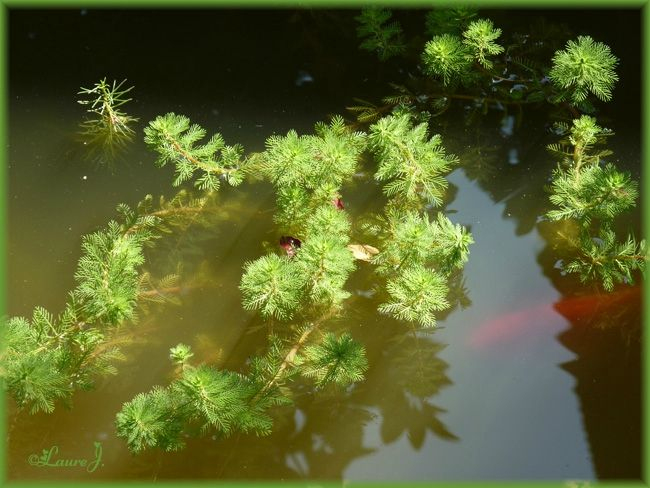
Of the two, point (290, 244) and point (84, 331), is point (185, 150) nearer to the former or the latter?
point (290, 244)

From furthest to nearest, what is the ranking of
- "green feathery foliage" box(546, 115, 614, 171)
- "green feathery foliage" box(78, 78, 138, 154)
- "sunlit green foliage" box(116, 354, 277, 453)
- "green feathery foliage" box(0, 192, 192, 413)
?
"green feathery foliage" box(78, 78, 138, 154), "green feathery foliage" box(546, 115, 614, 171), "green feathery foliage" box(0, 192, 192, 413), "sunlit green foliage" box(116, 354, 277, 453)

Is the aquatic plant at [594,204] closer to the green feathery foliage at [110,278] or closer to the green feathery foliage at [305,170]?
the green feathery foliage at [305,170]

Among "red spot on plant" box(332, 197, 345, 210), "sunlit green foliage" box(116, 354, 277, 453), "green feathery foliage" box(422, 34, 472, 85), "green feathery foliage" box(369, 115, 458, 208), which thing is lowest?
"sunlit green foliage" box(116, 354, 277, 453)

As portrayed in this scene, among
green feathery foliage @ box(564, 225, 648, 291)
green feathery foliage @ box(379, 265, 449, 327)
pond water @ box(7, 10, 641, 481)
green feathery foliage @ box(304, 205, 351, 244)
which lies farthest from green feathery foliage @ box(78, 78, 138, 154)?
green feathery foliage @ box(564, 225, 648, 291)

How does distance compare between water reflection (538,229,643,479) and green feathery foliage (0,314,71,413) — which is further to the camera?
water reflection (538,229,643,479)

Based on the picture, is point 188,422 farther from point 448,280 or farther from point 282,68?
point 282,68
